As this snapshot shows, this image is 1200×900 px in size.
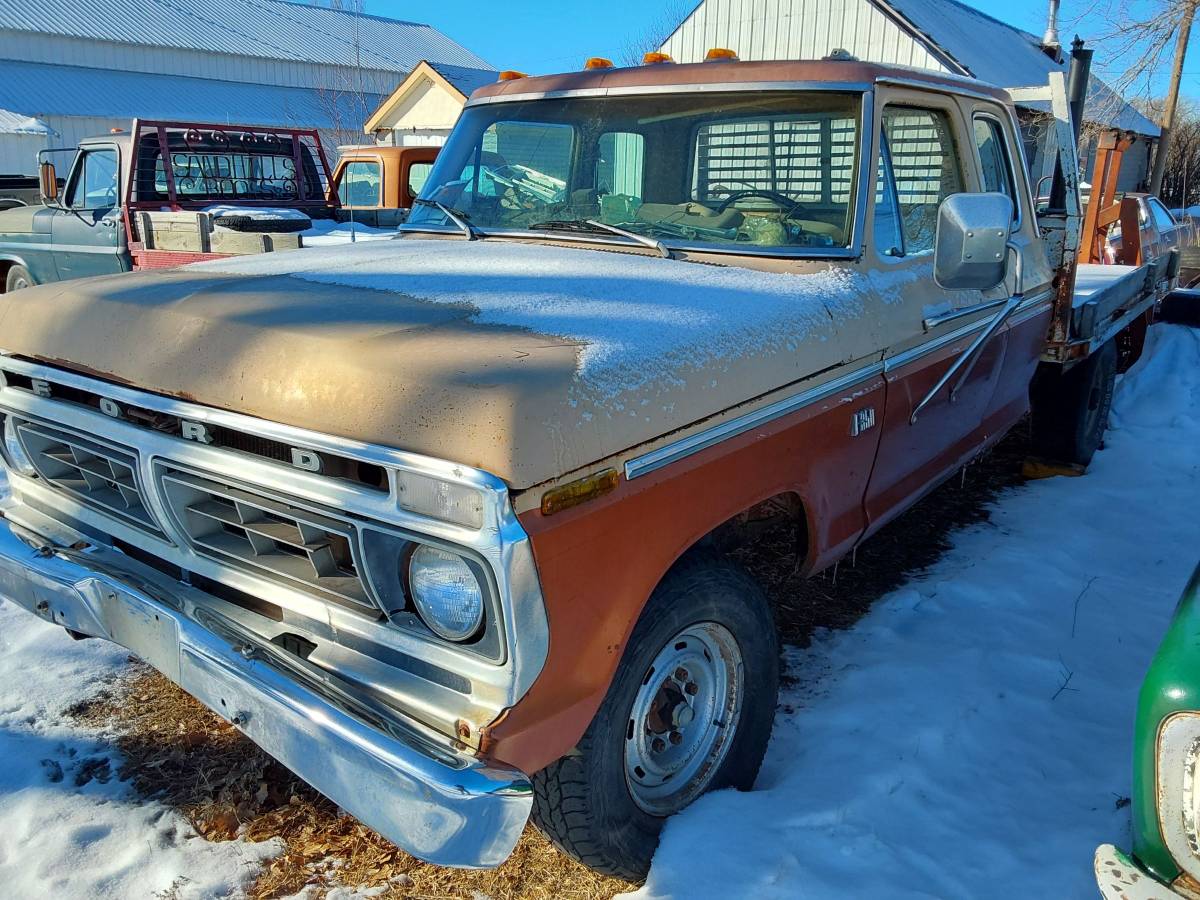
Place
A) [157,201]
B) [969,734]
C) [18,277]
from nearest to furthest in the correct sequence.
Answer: [969,734]
[157,201]
[18,277]

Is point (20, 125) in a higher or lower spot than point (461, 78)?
lower

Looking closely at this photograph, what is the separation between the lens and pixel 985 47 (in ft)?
71.3

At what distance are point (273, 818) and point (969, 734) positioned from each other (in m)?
2.15

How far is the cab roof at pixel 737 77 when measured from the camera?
3.13m

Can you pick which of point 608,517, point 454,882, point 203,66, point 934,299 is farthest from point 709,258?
point 203,66

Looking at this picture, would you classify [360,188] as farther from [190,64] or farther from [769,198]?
[190,64]

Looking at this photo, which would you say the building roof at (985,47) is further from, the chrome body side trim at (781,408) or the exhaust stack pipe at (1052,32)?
the chrome body side trim at (781,408)

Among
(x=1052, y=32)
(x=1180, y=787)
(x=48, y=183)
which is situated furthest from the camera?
(x=48, y=183)

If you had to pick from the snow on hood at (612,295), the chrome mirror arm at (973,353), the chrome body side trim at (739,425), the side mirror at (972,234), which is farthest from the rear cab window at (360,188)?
the chrome body side trim at (739,425)

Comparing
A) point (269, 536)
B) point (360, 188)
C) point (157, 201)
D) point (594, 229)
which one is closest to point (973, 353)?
point (594, 229)

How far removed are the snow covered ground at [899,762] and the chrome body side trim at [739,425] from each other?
103 centimetres

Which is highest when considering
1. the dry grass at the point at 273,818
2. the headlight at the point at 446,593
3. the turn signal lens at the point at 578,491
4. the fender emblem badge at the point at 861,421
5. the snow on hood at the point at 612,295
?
the snow on hood at the point at 612,295

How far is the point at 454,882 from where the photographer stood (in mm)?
2486

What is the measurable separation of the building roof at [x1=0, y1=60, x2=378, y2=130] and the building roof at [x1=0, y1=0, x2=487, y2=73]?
1462mm
